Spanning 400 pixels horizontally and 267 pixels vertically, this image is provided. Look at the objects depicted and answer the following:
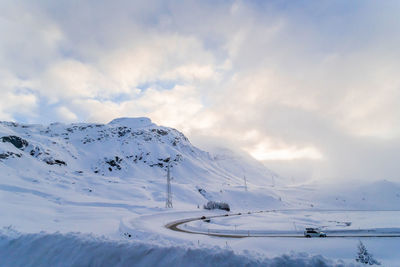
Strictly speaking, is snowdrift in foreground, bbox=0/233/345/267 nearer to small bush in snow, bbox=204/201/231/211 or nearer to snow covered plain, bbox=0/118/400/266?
snow covered plain, bbox=0/118/400/266

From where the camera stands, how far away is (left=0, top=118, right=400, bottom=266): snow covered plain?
7605 mm

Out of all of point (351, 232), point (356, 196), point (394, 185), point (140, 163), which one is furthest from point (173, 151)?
point (351, 232)

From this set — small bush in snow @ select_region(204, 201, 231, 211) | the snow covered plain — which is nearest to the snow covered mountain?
the snow covered plain

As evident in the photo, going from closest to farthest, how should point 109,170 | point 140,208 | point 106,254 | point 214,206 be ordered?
point 106,254
point 140,208
point 214,206
point 109,170

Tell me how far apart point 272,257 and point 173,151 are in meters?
163

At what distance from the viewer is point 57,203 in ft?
145

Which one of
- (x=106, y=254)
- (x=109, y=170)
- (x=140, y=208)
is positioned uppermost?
(x=109, y=170)

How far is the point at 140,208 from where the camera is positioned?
50.8 metres

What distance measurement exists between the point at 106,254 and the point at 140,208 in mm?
46306

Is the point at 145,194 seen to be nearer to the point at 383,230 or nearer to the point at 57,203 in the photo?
the point at 57,203

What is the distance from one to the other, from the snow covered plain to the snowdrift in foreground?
31mm

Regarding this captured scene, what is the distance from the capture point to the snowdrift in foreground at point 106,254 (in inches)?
258

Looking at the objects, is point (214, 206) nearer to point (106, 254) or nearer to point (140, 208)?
point (140, 208)

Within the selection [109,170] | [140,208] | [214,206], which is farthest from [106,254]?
[109,170]
